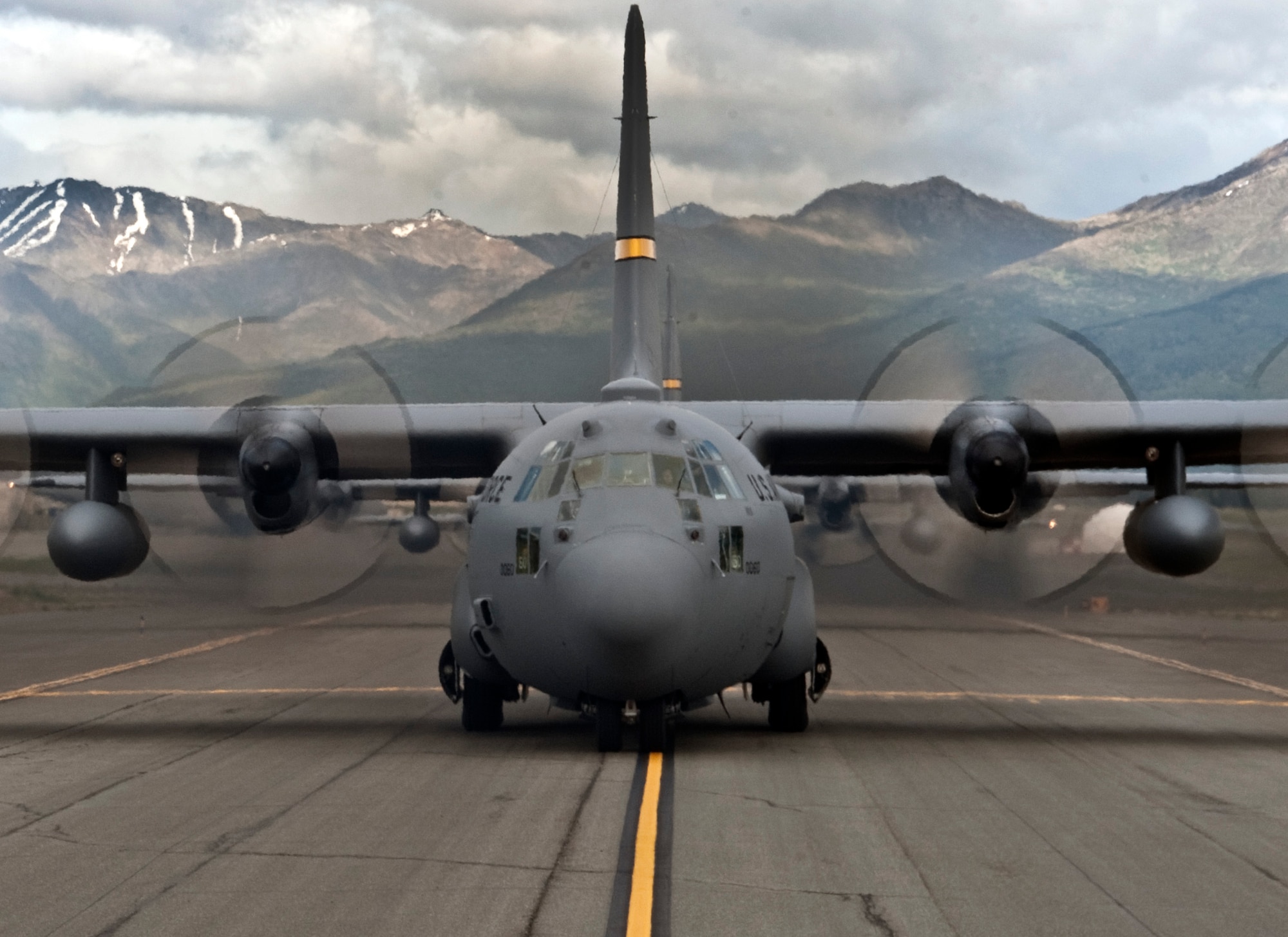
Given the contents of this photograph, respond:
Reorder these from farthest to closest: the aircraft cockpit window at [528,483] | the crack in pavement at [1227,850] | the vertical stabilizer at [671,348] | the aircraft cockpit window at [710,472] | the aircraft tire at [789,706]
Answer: the vertical stabilizer at [671,348] < the aircraft tire at [789,706] < the aircraft cockpit window at [528,483] < the aircraft cockpit window at [710,472] < the crack in pavement at [1227,850]

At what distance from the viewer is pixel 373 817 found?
1158 cm

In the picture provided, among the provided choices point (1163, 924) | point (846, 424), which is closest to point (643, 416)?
point (846, 424)

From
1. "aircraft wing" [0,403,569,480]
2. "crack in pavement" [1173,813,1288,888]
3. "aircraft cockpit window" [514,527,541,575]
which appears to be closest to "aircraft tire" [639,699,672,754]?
"aircraft cockpit window" [514,527,541,575]

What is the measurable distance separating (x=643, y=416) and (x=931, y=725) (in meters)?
5.58

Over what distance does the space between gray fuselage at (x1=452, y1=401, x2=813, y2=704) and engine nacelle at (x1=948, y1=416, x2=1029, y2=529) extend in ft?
12.2

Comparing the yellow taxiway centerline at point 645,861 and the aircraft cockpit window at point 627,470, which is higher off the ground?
the aircraft cockpit window at point 627,470

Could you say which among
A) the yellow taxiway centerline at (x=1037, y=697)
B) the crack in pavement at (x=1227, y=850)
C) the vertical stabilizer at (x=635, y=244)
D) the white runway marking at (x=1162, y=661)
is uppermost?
the vertical stabilizer at (x=635, y=244)

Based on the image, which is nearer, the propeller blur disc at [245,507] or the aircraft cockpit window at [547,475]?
the aircraft cockpit window at [547,475]

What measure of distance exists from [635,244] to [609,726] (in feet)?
28.8

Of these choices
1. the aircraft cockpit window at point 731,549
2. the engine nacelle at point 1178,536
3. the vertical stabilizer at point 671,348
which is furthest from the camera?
the vertical stabilizer at point 671,348

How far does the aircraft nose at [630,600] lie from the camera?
13117 mm

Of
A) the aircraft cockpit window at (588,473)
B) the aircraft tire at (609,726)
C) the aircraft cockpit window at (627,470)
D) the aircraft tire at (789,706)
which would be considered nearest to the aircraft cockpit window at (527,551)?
the aircraft cockpit window at (588,473)

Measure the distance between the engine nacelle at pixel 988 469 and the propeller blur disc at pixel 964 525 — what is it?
1.97 ft

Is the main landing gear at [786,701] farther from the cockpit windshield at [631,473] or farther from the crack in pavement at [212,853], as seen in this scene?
the crack in pavement at [212,853]
